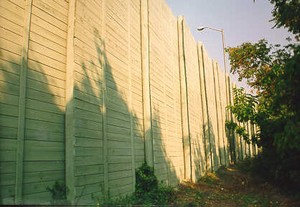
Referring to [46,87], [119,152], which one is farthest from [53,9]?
[119,152]

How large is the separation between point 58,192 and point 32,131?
97cm

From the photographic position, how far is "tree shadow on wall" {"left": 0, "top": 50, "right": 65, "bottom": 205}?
340cm

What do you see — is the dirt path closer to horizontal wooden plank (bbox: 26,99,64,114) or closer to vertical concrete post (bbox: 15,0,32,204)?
horizontal wooden plank (bbox: 26,99,64,114)

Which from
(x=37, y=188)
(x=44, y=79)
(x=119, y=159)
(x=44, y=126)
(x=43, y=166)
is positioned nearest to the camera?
(x=37, y=188)

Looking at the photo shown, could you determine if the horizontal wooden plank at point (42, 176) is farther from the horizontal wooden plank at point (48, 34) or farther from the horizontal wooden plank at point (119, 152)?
the horizontal wooden plank at point (48, 34)

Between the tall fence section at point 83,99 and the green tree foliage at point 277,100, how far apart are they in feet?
10.0

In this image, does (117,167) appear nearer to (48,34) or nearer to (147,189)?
(147,189)

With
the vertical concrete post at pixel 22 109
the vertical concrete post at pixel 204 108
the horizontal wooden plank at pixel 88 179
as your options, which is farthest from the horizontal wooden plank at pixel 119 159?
the vertical concrete post at pixel 204 108

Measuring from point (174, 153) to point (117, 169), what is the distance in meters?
4.11

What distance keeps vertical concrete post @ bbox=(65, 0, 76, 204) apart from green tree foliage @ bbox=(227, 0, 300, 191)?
3.60 meters

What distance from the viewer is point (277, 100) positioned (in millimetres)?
5449

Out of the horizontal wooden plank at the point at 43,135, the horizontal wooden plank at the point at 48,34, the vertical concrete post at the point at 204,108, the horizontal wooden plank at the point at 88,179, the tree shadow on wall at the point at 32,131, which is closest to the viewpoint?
the tree shadow on wall at the point at 32,131

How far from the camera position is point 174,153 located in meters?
9.43

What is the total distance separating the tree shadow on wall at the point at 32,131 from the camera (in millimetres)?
3396
